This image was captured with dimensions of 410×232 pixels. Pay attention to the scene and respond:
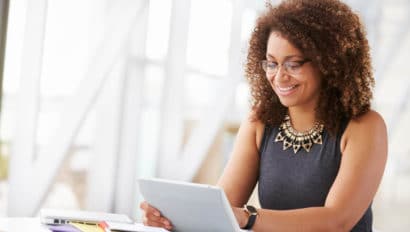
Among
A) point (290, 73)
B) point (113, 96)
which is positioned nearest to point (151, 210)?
point (290, 73)

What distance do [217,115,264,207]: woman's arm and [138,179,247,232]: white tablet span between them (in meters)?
0.46

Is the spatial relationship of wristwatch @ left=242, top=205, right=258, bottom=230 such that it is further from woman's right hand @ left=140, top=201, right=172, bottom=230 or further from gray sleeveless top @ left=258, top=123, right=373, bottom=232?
gray sleeveless top @ left=258, top=123, right=373, bottom=232

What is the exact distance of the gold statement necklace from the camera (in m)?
2.22

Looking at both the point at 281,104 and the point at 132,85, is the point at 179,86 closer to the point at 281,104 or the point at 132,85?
the point at 132,85

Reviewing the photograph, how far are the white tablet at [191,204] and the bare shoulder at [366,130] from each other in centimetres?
61

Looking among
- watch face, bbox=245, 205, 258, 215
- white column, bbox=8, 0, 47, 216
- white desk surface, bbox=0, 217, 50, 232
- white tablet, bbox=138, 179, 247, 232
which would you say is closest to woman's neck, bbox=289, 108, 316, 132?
watch face, bbox=245, 205, 258, 215

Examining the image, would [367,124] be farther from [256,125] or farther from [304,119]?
[256,125]

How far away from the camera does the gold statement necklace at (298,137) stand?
222cm

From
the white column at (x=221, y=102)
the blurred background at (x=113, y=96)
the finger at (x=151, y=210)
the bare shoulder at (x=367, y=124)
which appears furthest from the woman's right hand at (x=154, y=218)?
the white column at (x=221, y=102)

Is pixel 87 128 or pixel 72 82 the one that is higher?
pixel 72 82

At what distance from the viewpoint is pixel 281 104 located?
7.82 feet

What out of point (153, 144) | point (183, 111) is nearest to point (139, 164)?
point (153, 144)

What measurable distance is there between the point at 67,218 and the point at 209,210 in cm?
42

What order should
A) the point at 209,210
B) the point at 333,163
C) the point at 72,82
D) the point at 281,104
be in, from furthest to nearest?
the point at 72,82, the point at 281,104, the point at 333,163, the point at 209,210
